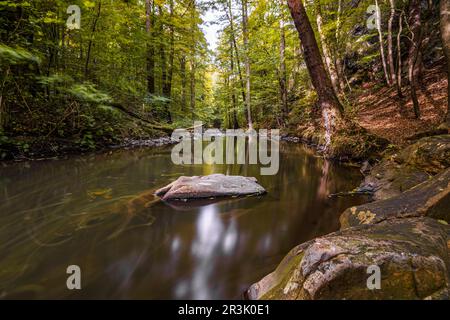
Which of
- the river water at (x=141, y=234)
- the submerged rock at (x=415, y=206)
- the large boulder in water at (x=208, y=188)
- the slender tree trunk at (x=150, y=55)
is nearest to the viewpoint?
the river water at (x=141, y=234)

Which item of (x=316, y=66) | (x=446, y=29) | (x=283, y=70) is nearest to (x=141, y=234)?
(x=446, y=29)

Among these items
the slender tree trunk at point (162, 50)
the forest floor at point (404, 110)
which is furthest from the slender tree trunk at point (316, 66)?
the slender tree trunk at point (162, 50)

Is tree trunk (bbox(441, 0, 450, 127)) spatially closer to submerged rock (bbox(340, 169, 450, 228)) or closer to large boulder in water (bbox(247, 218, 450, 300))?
submerged rock (bbox(340, 169, 450, 228))

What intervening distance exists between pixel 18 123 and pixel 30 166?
5.28 ft

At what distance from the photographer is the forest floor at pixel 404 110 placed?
246 inches

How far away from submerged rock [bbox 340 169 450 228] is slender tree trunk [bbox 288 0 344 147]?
4.30 metres

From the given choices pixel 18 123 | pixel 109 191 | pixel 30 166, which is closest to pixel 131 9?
pixel 18 123

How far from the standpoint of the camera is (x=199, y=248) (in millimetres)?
2504

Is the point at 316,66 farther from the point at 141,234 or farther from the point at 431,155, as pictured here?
the point at 141,234

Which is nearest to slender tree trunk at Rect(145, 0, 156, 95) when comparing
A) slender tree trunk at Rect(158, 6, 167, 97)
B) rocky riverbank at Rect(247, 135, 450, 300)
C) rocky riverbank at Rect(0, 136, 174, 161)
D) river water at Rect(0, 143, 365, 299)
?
slender tree trunk at Rect(158, 6, 167, 97)

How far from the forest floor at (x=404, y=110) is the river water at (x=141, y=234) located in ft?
9.33

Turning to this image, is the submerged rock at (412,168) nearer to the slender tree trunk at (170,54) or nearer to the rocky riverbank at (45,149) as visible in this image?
the rocky riverbank at (45,149)

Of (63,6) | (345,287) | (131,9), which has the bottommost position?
(345,287)
